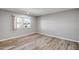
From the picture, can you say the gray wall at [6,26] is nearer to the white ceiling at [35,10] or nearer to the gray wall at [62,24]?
the white ceiling at [35,10]

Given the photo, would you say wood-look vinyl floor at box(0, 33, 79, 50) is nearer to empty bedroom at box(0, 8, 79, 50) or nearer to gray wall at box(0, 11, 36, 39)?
empty bedroom at box(0, 8, 79, 50)

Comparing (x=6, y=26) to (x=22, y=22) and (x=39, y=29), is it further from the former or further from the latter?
(x=39, y=29)

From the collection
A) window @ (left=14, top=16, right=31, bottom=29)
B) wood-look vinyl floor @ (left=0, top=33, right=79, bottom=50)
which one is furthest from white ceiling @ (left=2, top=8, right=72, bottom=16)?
wood-look vinyl floor @ (left=0, top=33, right=79, bottom=50)

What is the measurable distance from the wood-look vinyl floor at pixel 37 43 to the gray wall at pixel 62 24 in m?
0.13

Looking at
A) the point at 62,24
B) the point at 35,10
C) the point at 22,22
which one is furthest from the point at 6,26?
the point at 62,24

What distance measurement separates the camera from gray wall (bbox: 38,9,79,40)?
1500 mm

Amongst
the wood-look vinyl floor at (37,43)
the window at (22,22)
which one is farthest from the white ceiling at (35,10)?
the wood-look vinyl floor at (37,43)

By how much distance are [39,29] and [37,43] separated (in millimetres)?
296

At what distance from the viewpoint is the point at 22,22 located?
158 cm
